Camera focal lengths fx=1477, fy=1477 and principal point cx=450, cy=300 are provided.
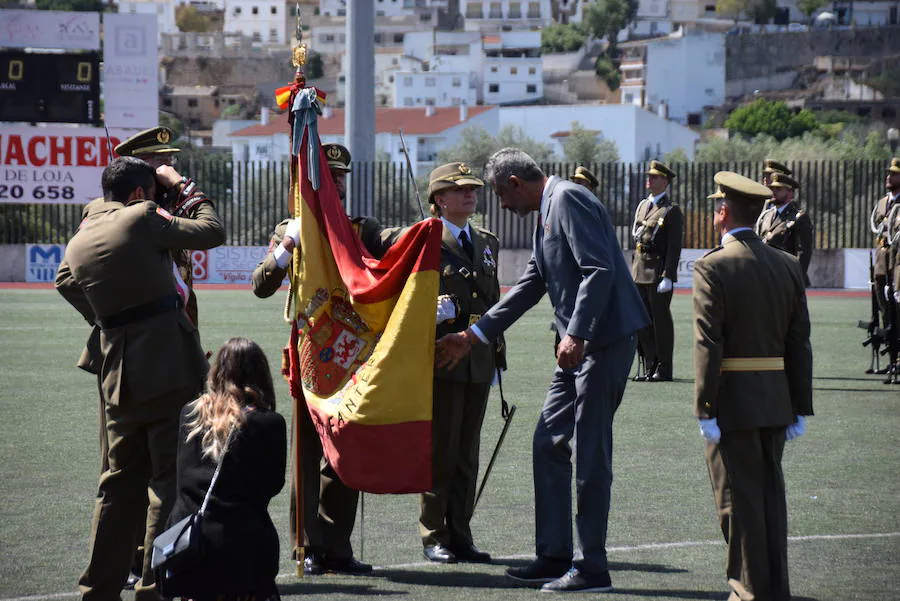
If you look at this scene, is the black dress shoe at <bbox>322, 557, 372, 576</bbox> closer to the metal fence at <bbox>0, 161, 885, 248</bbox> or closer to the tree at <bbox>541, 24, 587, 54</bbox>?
the metal fence at <bbox>0, 161, 885, 248</bbox>

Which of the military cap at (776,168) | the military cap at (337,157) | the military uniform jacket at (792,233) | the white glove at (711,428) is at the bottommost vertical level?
the white glove at (711,428)

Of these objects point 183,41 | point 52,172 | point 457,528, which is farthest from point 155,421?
point 183,41

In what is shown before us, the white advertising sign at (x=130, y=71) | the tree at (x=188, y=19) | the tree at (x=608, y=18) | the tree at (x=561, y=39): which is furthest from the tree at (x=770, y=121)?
the white advertising sign at (x=130, y=71)

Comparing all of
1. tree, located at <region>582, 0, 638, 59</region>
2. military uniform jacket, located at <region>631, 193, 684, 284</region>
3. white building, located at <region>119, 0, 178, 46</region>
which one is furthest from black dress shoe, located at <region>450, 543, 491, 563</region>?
white building, located at <region>119, 0, 178, 46</region>

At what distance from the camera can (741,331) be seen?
21.0 ft

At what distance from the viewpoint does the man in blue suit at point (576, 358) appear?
699 centimetres

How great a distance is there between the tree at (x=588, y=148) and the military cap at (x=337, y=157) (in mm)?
88879

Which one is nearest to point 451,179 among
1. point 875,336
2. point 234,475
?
point 234,475

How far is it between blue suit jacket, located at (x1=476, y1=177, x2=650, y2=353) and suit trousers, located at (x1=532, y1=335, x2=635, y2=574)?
12cm

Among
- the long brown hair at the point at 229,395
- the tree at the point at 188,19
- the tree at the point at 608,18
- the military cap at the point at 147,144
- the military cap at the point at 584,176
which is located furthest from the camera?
the tree at the point at 188,19

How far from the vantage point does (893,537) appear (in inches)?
317

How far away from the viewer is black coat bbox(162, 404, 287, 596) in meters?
5.45

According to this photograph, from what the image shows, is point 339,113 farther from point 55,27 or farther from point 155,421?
point 155,421

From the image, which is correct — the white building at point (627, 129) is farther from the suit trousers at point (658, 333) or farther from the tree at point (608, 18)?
the suit trousers at point (658, 333)
